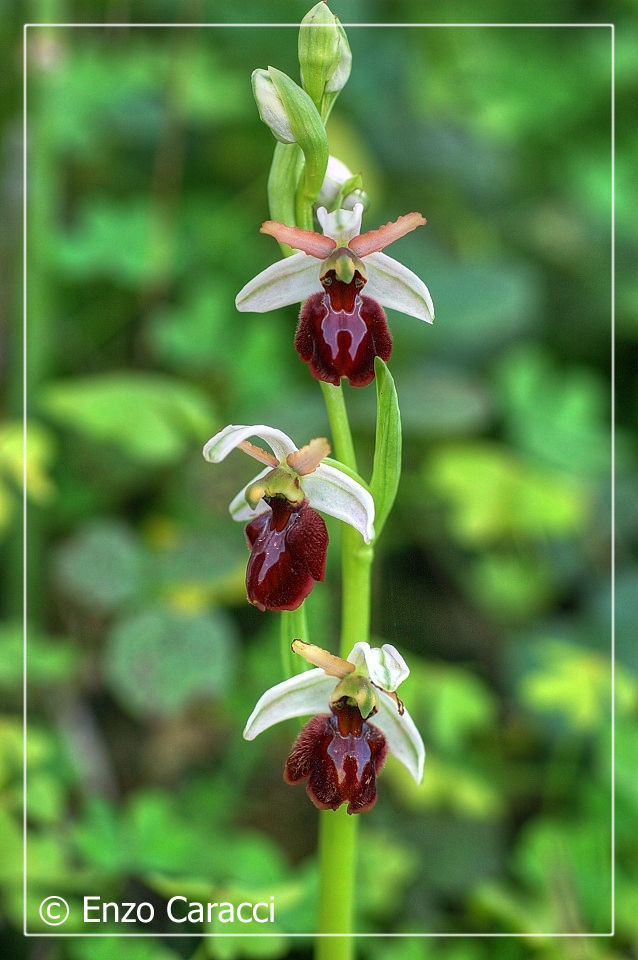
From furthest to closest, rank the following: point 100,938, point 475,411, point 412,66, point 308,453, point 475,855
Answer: point 412,66
point 475,411
point 475,855
point 100,938
point 308,453

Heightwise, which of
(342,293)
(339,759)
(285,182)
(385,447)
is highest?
(285,182)

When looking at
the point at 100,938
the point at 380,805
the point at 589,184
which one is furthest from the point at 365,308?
the point at 589,184

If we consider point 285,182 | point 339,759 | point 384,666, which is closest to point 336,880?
point 339,759

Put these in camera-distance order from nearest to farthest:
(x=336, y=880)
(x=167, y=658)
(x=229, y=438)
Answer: (x=229, y=438)
(x=336, y=880)
(x=167, y=658)

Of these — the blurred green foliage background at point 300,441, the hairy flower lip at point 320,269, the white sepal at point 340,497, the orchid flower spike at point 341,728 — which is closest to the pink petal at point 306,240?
the hairy flower lip at point 320,269

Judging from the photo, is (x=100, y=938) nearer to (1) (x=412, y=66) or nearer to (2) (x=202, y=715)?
(2) (x=202, y=715)

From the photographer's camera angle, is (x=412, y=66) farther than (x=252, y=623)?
Yes

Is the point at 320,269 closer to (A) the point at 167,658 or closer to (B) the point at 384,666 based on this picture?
(B) the point at 384,666
